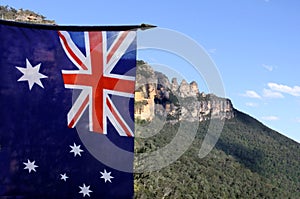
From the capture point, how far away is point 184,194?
4494cm

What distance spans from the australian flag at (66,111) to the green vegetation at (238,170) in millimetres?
26926

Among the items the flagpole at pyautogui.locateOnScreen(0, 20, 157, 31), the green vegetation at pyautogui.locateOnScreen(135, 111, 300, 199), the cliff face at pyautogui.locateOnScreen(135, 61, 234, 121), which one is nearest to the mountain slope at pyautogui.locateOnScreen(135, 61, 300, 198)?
the green vegetation at pyautogui.locateOnScreen(135, 111, 300, 199)

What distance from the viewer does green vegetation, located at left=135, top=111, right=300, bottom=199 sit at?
4409cm

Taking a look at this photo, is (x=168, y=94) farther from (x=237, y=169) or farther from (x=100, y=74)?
(x=237, y=169)

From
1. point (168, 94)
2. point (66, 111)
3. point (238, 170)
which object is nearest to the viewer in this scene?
point (66, 111)

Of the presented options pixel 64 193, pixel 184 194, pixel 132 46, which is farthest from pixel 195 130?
pixel 184 194

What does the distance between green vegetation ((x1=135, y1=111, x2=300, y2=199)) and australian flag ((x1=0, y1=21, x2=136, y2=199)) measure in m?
26.9

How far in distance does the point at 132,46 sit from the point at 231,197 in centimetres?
5305

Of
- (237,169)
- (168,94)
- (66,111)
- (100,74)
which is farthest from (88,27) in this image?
(237,169)

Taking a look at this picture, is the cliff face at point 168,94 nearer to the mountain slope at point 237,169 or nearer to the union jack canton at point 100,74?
the union jack canton at point 100,74

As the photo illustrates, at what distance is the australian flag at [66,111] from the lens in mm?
3912

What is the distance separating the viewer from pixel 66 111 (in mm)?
3986

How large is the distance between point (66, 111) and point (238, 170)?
62159 millimetres

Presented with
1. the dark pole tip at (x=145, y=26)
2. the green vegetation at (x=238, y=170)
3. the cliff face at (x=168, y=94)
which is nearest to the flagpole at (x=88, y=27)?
the dark pole tip at (x=145, y=26)
